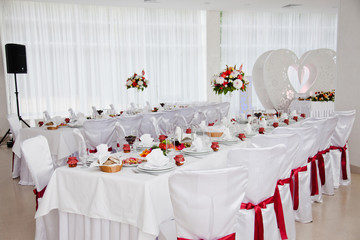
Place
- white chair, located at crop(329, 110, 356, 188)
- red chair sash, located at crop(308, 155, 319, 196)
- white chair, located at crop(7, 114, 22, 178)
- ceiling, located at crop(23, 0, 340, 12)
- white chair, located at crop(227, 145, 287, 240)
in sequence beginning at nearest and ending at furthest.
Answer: white chair, located at crop(227, 145, 287, 240)
red chair sash, located at crop(308, 155, 319, 196)
white chair, located at crop(329, 110, 356, 188)
white chair, located at crop(7, 114, 22, 178)
ceiling, located at crop(23, 0, 340, 12)

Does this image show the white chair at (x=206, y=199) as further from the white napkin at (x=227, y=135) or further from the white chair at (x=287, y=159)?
the white napkin at (x=227, y=135)

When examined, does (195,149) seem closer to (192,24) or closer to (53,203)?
(53,203)

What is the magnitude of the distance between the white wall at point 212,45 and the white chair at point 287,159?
8235 mm

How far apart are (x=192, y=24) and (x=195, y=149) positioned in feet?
28.4

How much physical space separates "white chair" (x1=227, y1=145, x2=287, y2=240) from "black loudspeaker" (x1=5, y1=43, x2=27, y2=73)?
666 cm

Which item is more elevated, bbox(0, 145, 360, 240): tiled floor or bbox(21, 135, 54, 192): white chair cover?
bbox(21, 135, 54, 192): white chair cover

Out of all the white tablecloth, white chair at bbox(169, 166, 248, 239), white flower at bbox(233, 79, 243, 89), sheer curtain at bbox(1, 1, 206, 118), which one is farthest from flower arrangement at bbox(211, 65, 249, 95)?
sheer curtain at bbox(1, 1, 206, 118)

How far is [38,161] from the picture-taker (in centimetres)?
274

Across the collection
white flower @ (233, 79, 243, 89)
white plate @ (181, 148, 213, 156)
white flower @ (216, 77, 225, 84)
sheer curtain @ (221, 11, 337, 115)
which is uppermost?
sheer curtain @ (221, 11, 337, 115)

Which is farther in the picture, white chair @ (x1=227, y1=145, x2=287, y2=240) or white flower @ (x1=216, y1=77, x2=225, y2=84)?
white flower @ (x1=216, y1=77, x2=225, y2=84)

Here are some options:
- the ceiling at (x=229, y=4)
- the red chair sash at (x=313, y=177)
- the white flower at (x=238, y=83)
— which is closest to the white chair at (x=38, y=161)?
the white flower at (x=238, y=83)

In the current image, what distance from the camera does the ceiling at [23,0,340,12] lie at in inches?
345

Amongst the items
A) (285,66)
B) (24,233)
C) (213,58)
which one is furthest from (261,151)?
(213,58)

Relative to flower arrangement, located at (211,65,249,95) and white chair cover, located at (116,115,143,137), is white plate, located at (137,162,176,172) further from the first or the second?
white chair cover, located at (116,115,143,137)
